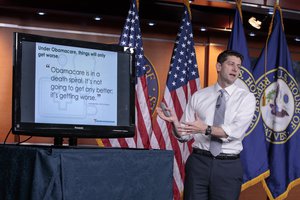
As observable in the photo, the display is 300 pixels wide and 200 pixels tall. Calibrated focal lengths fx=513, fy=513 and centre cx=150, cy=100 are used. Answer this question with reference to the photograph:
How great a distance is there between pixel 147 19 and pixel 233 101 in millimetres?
2262

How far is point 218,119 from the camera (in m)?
3.71

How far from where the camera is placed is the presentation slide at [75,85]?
73.2 inches

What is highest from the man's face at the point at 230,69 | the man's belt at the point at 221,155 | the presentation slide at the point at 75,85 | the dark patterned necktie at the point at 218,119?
the man's face at the point at 230,69

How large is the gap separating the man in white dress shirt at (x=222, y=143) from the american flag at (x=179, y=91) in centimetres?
94

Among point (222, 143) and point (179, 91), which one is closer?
point (222, 143)

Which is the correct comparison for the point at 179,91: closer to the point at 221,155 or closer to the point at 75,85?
the point at 221,155

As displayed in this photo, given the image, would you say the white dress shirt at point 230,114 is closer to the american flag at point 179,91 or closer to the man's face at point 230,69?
the man's face at point 230,69

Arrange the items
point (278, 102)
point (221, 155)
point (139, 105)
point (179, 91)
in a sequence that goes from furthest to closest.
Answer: point (278, 102)
point (179, 91)
point (139, 105)
point (221, 155)

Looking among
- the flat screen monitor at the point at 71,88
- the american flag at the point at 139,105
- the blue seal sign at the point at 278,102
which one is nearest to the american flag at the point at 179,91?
the american flag at the point at 139,105

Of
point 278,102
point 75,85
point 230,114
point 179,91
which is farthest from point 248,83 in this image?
point 75,85

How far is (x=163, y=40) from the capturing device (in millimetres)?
6031

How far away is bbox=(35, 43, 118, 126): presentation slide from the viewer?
6.10 ft

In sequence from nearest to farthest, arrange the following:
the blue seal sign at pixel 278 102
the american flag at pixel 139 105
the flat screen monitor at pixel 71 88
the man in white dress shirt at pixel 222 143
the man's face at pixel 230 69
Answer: the flat screen monitor at pixel 71 88, the man in white dress shirt at pixel 222 143, the man's face at pixel 230 69, the american flag at pixel 139 105, the blue seal sign at pixel 278 102

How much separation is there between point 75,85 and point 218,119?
6.42 ft
